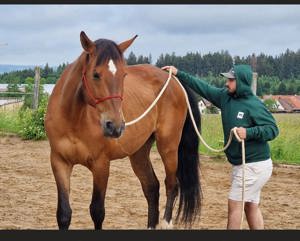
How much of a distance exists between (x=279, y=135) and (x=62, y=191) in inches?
293

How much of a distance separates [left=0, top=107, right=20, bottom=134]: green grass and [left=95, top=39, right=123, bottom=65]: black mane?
962cm

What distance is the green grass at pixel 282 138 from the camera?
405 inches

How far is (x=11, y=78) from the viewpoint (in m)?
19.4

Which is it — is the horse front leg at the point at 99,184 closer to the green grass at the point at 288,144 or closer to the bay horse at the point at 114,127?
the bay horse at the point at 114,127

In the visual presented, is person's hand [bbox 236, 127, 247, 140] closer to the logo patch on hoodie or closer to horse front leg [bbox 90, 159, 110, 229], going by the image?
the logo patch on hoodie

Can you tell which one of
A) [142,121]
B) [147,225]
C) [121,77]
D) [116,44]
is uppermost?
[116,44]

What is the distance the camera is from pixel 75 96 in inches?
171

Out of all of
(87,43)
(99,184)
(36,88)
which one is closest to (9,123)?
(36,88)

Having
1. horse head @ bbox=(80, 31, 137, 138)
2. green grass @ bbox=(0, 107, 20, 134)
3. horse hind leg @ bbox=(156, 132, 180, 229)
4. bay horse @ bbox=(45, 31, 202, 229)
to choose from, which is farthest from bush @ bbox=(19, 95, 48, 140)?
horse head @ bbox=(80, 31, 137, 138)

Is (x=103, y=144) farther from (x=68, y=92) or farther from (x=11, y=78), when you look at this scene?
(x=11, y=78)

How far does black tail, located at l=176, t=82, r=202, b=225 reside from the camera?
5660mm

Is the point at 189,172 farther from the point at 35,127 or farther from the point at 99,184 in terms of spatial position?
the point at 35,127

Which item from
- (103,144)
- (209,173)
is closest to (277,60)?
(209,173)

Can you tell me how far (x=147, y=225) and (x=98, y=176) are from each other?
1.46 metres
